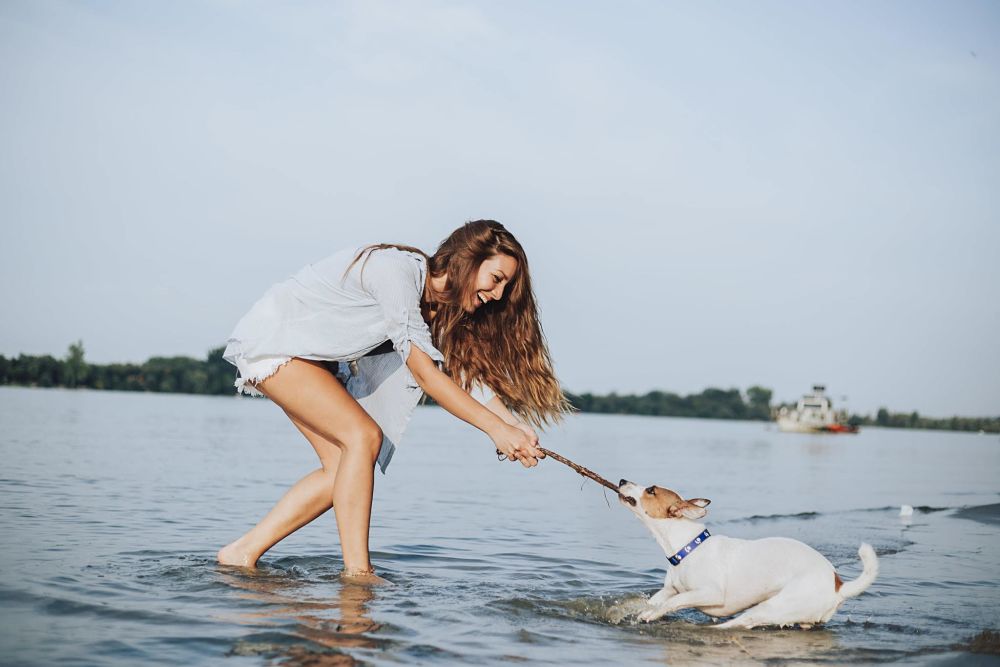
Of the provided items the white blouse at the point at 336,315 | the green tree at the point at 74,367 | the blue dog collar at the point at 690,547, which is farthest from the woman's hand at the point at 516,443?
the green tree at the point at 74,367

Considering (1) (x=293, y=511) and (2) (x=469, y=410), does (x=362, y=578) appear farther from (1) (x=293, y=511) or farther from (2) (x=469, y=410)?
(2) (x=469, y=410)

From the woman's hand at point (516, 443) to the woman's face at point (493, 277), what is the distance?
70 cm

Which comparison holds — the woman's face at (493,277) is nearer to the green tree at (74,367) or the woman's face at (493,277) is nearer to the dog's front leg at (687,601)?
the dog's front leg at (687,601)

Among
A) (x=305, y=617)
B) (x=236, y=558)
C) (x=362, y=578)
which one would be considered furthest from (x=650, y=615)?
(x=236, y=558)

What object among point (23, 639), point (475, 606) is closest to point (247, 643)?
point (23, 639)

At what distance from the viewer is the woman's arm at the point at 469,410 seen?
4.69 metres

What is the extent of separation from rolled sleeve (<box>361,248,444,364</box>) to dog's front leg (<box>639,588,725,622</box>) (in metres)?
1.69

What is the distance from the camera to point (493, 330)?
213 inches

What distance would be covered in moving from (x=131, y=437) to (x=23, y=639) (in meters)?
14.0

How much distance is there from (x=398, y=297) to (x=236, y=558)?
1.89 m

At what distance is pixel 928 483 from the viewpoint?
55.0 ft

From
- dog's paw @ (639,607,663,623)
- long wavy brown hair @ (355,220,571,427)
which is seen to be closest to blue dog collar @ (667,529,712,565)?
dog's paw @ (639,607,663,623)

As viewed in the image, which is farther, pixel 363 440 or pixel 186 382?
pixel 186 382

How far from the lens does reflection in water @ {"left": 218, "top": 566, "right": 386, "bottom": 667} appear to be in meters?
3.53
